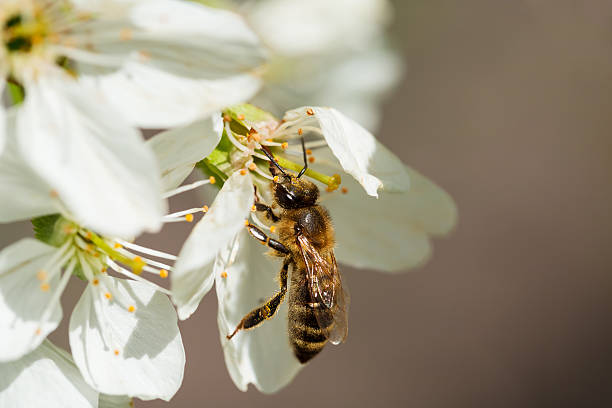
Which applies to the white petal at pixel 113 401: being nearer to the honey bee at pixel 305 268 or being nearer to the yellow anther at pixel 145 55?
the honey bee at pixel 305 268

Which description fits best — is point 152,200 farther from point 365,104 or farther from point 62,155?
point 365,104

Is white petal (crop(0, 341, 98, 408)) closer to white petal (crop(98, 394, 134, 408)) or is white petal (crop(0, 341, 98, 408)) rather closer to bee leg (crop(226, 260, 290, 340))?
white petal (crop(98, 394, 134, 408))

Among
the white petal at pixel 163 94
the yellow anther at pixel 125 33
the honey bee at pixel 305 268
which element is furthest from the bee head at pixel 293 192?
the yellow anther at pixel 125 33

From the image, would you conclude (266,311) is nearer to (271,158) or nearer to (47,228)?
(271,158)

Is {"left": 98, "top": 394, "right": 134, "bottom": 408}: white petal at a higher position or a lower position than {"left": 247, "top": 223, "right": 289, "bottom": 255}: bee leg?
lower

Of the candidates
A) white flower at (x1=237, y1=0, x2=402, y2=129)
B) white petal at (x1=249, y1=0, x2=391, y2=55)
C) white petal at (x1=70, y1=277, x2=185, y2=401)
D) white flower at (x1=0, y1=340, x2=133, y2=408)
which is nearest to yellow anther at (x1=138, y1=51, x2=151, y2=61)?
white petal at (x1=70, y1=277, x2=185, y2=401)

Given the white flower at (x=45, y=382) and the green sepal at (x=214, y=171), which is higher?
the green sepal at (x=214, y=171)

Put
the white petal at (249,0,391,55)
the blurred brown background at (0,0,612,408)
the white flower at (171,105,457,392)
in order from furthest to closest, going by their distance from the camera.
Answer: the blurred brown background at (0,0,612,408) < the white petal at (249,0,391,55) < the white flower at (171,105,457,392)
